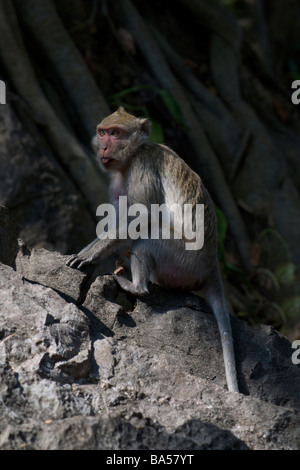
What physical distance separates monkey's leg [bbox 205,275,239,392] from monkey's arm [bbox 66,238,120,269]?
0.80 m

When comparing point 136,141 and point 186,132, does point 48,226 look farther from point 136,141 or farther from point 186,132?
point 186,132

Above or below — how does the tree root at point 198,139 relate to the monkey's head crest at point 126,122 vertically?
above

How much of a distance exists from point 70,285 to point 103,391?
1.02 metres

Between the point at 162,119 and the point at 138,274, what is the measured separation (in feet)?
13.0

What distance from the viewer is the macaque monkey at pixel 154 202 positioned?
4504 millimetres

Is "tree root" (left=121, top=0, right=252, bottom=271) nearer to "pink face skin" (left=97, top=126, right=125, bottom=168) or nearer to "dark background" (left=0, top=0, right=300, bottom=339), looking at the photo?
"dark background" (left=0, top=0, right=300, bottom=339)

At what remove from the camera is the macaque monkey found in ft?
14.8

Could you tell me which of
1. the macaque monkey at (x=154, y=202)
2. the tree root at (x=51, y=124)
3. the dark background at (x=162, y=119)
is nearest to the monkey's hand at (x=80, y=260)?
the macaque monkey at (x=154, y=202)

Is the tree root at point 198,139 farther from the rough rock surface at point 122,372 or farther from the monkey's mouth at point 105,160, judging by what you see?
the rough rock surface at point 122,372

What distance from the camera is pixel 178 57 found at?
328 inches

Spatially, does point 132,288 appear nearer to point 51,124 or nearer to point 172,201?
point 172,201

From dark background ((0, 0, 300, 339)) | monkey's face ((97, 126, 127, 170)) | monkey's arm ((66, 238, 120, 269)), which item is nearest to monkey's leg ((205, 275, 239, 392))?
monkey's arm ((66, 238, 120, 269))

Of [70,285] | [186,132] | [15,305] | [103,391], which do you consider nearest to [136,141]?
[70,285]

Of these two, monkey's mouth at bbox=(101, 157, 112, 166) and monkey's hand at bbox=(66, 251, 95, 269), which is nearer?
monkey's hand at bbox=(66, 251, 95, 269)
